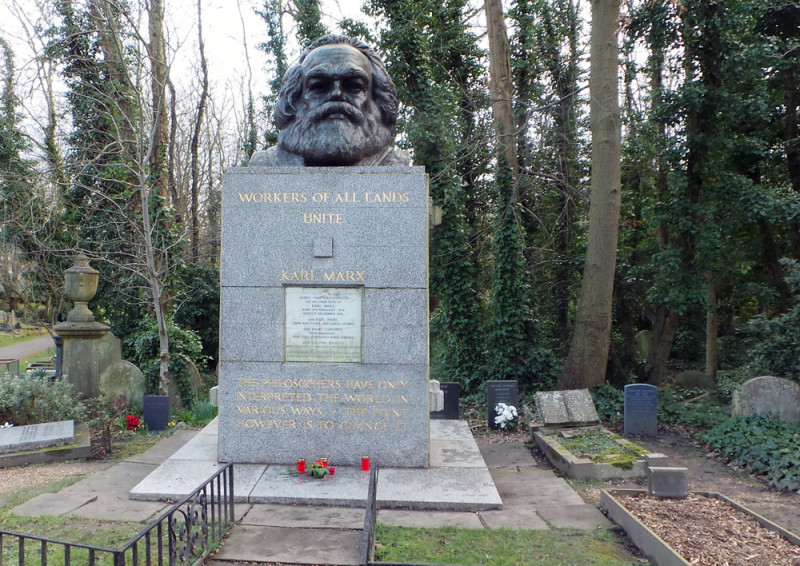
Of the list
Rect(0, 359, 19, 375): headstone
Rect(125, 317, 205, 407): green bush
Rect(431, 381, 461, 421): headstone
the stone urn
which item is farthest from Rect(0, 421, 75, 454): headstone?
Rect(0, 359, 19, 375): headstone

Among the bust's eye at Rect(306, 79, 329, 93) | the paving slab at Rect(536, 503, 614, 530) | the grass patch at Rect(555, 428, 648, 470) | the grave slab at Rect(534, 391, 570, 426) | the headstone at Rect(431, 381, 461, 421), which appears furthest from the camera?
the headstone at Rect(431, 381, 461, 421)

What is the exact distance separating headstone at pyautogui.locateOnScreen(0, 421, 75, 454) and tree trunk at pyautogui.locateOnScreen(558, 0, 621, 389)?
8472mm

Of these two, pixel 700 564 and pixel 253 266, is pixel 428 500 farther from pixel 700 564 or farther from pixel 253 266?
pixel 253 266

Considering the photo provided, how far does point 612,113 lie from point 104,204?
10806 millimetres

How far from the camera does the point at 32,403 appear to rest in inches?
341

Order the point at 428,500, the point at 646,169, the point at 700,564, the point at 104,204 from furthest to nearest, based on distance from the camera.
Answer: the point at 646,169
the point at 104,204
the point at 428,500
the point at 700,564

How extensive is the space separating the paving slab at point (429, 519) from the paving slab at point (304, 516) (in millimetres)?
227

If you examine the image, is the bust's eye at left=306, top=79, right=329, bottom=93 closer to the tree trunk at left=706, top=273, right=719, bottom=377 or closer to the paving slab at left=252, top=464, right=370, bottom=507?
the paving slab at left=252, top=464, right=370, bottom=507

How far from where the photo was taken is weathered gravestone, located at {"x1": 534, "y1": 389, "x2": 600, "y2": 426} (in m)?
8.98

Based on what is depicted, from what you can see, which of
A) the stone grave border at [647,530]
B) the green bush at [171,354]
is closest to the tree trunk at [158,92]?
the green bush at [171,354]

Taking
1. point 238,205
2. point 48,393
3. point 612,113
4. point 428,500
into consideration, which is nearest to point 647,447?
point 428,500

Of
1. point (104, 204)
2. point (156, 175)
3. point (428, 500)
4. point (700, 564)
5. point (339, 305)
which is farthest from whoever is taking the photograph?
point (104, 204)

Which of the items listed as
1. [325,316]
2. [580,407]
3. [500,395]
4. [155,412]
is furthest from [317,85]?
[500,395]

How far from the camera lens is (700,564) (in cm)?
408
